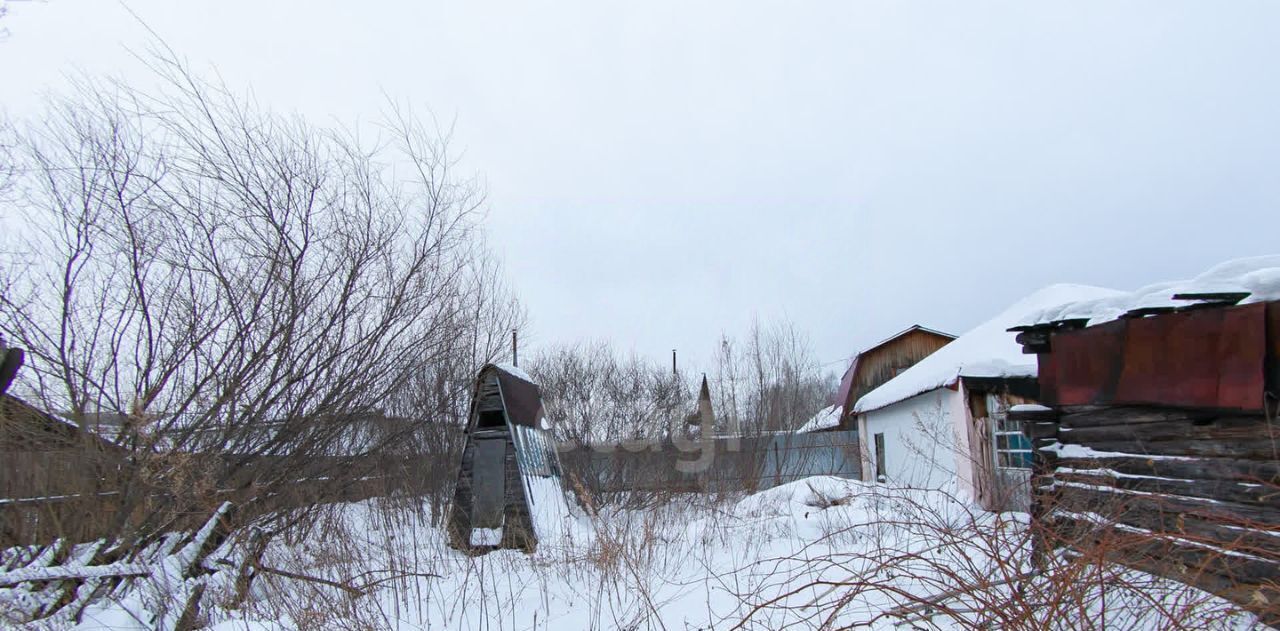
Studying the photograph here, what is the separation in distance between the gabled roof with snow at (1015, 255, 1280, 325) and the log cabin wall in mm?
75

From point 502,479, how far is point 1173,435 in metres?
6.22

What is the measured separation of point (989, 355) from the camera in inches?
453

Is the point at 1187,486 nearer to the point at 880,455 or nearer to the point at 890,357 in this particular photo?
the point at 880,455

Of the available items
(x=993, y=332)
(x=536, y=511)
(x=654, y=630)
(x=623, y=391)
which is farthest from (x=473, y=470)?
(x=623, y=391)

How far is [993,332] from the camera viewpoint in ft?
41.3

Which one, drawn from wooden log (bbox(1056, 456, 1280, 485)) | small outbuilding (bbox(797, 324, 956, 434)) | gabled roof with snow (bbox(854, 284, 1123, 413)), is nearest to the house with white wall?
gabled roof with snow (bbox(854, 284, 1123, 413))

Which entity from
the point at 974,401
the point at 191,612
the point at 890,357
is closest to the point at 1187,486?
the point at 191,612

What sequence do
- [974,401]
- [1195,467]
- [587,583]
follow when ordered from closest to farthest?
[1195,467] < [587,583] < [974,401]

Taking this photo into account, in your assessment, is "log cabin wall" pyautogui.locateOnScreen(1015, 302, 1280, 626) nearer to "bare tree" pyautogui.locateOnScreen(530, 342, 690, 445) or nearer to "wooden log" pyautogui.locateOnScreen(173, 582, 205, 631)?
"wooden log" pyautogui.locateOnScreen(173, 582, 205, 631)

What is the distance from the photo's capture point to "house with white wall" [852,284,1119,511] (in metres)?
10.5

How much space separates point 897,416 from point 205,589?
44.5ft

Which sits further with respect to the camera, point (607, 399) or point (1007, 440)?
point (607, 399)

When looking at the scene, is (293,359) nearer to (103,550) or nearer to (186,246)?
(186,246)

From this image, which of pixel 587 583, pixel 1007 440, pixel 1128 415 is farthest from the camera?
pixel 1007 440
